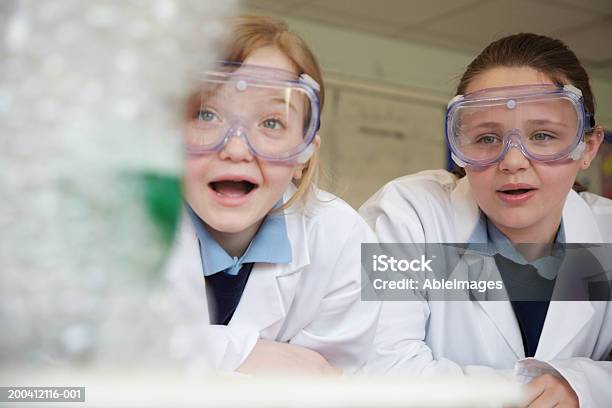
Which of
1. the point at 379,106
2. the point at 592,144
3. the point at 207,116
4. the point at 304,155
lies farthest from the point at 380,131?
the point at 207,116

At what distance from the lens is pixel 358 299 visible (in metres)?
0.78

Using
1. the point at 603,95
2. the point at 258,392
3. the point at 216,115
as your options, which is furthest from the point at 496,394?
the point at 603,95

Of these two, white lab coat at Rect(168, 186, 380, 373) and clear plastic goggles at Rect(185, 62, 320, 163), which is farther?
white lab coat at Rect(168, 186, 380, 373)

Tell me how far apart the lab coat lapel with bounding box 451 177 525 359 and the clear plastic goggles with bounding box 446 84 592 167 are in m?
0.08

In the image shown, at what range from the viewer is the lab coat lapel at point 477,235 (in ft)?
2.62

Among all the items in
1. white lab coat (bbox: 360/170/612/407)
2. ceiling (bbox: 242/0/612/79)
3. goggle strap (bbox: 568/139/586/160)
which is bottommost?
white lab coat (bbox: 360/170/612/407)

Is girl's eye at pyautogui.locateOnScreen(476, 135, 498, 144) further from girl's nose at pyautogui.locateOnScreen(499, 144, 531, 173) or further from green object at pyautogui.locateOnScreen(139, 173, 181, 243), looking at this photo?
green object at pyautogui.locateOnScreen(139, 173, 181, 243)

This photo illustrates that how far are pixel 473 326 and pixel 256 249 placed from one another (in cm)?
28

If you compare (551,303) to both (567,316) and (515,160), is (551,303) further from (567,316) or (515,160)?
(515,160)

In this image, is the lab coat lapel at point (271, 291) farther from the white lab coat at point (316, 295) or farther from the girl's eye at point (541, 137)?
the girl's eye at point (541, 137)

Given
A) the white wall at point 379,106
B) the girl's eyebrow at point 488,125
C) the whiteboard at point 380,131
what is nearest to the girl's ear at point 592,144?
the girl's eyebrow at point 488,125

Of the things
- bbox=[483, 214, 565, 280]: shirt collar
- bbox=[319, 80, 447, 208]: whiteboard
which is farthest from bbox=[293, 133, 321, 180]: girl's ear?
bbox=[319, 80, 447, 208]: whiteboard

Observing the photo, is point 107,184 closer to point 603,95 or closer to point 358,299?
point 358,299

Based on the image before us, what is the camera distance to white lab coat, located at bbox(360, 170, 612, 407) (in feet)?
2.42
